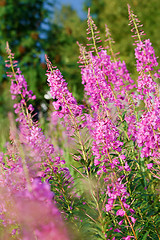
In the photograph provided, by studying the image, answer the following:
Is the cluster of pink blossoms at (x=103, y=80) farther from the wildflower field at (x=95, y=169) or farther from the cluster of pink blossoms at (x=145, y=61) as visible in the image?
the cluster of pink blossoms at (x=145, y=61)

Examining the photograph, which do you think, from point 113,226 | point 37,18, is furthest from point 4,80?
point 113,226

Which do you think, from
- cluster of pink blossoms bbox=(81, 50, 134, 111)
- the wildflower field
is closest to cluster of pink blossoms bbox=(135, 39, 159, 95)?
the wildflower field

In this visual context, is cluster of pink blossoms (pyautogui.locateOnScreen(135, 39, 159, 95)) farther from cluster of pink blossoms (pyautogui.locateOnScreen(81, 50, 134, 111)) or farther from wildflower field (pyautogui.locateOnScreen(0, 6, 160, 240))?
cluster of pink blossoms (pyautogui.locateOnScreen(81, 50, 134, 111))

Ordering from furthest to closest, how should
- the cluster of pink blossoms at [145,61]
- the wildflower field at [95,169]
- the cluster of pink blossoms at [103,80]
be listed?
the cluster of pink blossoms at [145,61], the cluster of pink blossoms at [103,80], the wildflower field at [95,169]

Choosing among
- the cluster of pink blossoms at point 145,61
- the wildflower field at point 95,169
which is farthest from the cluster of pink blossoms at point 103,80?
the cluster of pink blossoms at point 145,61

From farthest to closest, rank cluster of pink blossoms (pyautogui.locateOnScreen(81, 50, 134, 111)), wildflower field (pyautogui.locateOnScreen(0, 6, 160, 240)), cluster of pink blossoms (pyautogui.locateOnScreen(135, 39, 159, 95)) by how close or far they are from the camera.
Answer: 1. cluster of pink blossoms (pyautogui.locateOnScreen(135, 39, 159, 95))
2. cluster of pink blossoms (pyautogui.locateOnScreen(81, 50, 134, 111))
3. wildflower field (pyautogui.locateOnScreen(0, 6, 160, 240))

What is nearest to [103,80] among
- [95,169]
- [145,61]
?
[145,61]

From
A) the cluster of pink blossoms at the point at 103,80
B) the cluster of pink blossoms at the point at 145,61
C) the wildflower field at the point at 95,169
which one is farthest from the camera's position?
the cluster of pink blossoms at the point at 145,61

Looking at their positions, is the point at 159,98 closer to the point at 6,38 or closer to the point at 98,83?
the point at 98,83

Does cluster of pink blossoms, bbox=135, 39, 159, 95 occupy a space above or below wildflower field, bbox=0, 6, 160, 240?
above

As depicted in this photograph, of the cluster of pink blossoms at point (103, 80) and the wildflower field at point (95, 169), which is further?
the cluster of pink blossoms at point (103, 80)

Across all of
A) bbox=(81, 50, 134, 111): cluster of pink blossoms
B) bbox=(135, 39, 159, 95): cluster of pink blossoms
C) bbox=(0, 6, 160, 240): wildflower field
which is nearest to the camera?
bbox=(0, 6, 160, 240): wildflower field

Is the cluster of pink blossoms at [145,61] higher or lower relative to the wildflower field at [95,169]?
higher

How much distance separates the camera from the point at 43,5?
19.4 metres
